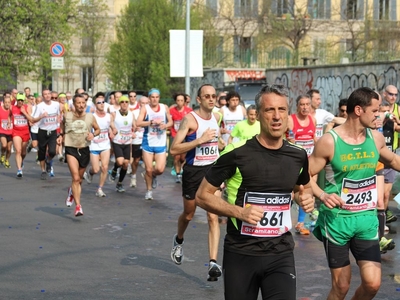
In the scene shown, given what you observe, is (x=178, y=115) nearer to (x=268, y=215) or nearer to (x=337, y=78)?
(x=337, y=78)

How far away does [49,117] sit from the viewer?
2106 cm

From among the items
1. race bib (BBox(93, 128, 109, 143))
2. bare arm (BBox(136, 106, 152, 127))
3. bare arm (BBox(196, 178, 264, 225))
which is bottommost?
race bib (BBox(93, 128, 109, 143))

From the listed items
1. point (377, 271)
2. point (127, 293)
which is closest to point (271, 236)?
point (377, 271)

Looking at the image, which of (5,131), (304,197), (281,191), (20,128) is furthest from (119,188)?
(281,191)

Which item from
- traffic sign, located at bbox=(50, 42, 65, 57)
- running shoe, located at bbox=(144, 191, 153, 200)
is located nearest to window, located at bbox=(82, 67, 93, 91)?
traffic sign, located at bbox=(50, 42, 65, 57)

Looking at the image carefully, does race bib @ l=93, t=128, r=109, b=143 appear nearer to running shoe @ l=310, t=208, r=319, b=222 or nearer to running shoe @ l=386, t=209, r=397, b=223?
running shoe @ l=310, t=208, r=319, b=222

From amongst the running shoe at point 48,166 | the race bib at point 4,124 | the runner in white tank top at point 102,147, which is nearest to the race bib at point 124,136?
the runner in white tank top at point 102,147

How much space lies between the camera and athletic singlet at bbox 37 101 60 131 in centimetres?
2100

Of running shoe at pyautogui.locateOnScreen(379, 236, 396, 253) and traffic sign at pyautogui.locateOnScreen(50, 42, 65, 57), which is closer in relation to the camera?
running shoe at pyautogui.locateOnScreen(379, 236, 396, 253)

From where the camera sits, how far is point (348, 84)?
84.5ft

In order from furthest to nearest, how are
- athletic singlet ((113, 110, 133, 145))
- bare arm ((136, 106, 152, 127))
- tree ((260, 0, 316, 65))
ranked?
tree ((260, 0, 316, 65)), athletic singlet ((113, 110, 133, 145)), bare arm ((136, 106, 152, 127))

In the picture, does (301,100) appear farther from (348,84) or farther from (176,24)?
(176,24)

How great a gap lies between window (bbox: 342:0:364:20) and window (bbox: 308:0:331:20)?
112 cm

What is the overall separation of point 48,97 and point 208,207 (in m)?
16.1
